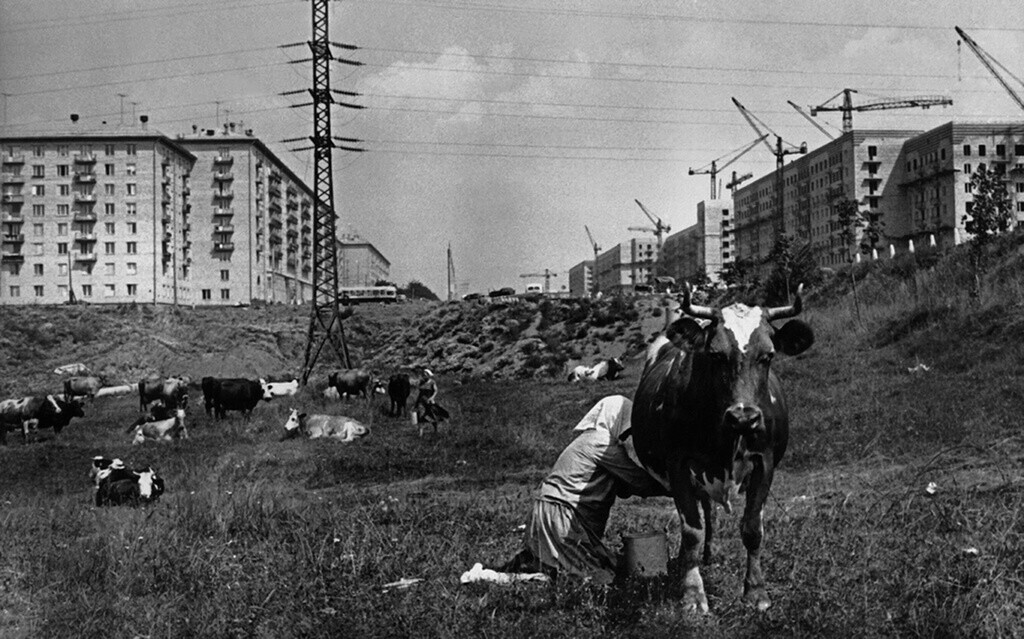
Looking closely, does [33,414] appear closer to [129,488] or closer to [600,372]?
[129,488]

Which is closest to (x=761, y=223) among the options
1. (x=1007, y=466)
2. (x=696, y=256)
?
(x=696, y=256)

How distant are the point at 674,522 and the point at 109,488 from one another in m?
9.56

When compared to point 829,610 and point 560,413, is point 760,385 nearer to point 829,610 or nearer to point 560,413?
point 829,610

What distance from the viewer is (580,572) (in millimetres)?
7332

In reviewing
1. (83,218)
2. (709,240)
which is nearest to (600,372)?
(83,218)

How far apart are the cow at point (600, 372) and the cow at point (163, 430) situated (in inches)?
605

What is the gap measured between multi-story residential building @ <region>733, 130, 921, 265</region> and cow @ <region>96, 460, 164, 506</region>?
78898 mm

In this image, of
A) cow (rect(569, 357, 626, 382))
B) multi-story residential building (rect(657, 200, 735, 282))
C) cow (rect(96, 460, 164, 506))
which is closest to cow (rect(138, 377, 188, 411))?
cow (rect(569, 357, 626, 382))

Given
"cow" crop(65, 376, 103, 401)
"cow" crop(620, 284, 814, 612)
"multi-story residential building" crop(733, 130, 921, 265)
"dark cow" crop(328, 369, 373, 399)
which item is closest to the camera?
"cow" crop(620, 284, 814, 612)

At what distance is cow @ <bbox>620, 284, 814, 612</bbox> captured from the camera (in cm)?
638

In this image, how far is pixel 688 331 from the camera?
685 centimetres

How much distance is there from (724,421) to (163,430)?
21.0 metres

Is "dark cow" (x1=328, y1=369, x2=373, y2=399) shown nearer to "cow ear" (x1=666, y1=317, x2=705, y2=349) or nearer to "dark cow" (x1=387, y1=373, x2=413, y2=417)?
"dark cow" (x1=387, y1=373, x2=413, y2=417)

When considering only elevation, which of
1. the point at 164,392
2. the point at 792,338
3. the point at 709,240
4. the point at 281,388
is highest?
the point at 709,240
